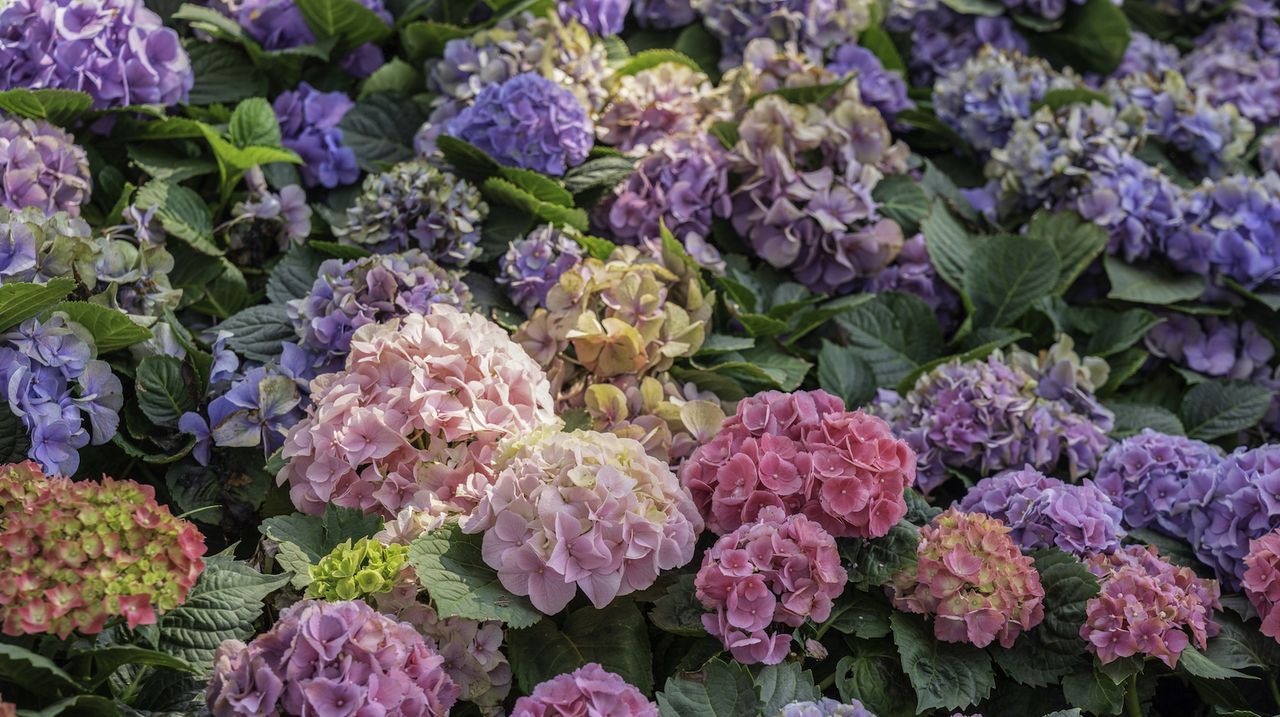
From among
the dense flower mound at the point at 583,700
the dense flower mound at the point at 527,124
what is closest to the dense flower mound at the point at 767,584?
the dense flower mound at the point at 583,700

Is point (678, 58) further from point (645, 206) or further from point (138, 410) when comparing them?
point (138, 410)

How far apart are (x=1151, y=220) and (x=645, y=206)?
114 cm

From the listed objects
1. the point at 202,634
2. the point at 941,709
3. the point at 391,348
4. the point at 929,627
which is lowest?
the point at 941,709

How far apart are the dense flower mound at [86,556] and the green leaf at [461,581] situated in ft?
0.95

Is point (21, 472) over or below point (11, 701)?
over

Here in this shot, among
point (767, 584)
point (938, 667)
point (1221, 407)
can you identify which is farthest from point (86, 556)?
point (1221, 407)

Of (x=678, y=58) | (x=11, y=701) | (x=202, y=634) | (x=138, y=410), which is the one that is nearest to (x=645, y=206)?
(x=678, y=58)

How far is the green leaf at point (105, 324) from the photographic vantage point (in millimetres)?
1801

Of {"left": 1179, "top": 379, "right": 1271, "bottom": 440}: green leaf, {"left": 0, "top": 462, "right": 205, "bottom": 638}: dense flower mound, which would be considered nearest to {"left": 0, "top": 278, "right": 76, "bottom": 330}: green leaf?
{"left": 0, "top": 462, "right": 205, "bottom": 638}: dense flower mound

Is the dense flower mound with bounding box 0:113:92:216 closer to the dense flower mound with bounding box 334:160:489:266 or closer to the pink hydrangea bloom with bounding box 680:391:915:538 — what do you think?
the dense flower mound with bounding box 334:160:489:266

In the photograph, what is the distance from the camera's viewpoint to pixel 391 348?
70.6 inches

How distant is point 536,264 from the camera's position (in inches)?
→ 88.6

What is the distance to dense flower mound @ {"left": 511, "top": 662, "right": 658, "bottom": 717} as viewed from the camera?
144 cm

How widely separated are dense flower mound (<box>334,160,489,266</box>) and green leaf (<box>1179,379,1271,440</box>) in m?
1.54
